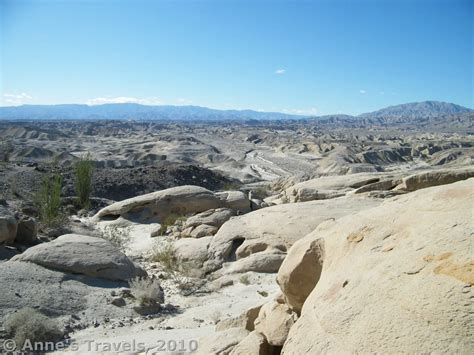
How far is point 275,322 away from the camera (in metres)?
4.45

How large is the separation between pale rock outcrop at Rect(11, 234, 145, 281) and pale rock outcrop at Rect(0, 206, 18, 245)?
160 cm

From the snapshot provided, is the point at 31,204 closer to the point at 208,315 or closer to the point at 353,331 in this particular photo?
the point at 208,315

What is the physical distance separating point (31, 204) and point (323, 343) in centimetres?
1728

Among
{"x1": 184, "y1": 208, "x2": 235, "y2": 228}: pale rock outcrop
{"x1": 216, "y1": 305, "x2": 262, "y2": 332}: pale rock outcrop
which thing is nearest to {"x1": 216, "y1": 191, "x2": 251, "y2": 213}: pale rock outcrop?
{"x1": 184, "y1": 208, "x2": 235, "y2": 228}: pale rock outcrop

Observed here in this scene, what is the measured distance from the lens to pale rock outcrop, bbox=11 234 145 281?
7859 mm

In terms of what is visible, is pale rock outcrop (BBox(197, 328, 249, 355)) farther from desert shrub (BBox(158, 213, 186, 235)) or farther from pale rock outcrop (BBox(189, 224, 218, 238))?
desert shrub (BBox(158, 213, 186, 235))

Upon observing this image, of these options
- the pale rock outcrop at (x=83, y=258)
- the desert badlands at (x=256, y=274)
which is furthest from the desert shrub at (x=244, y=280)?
the pale rock outcrop at (x=83, y=258)

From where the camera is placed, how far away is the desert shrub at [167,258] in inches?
386

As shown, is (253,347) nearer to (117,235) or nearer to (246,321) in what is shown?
(246,321)

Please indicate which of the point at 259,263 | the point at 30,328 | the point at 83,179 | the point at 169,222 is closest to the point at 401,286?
the point at 30,328

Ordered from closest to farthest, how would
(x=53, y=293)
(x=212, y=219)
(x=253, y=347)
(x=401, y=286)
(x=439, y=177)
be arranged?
(x=401, y=286)
(x=253, y=347)
(x=53, y=293)
(x=439, y=177)
(x=212, y=219)

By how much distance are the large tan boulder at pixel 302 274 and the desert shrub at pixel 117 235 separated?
8376 mm

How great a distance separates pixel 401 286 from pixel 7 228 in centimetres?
907

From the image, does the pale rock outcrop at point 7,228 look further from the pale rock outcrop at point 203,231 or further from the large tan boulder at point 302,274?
the large tan boulder at point 302,274
